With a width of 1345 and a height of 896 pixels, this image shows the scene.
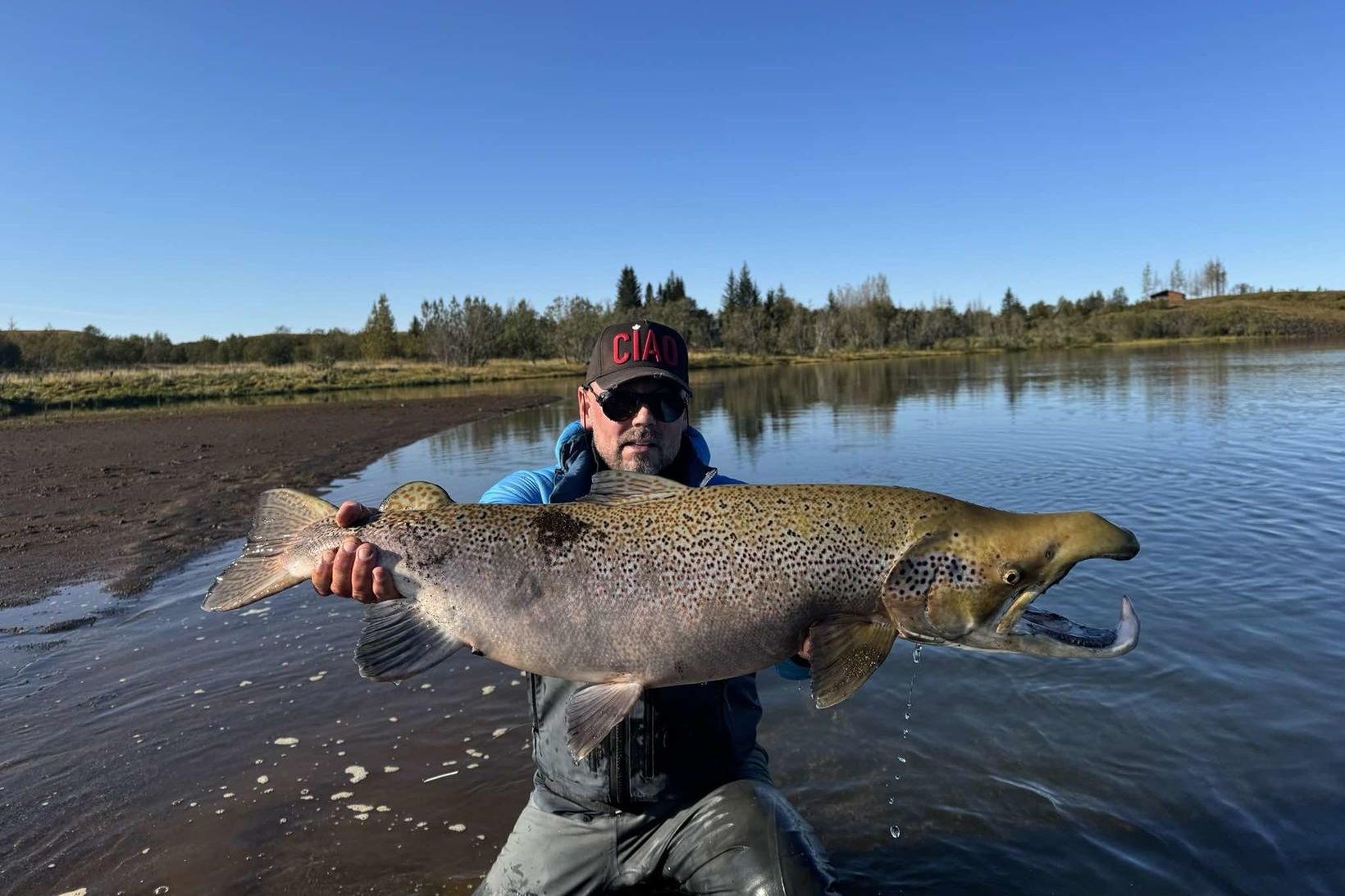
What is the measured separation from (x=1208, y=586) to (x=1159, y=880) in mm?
5788

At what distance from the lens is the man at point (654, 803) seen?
11.3 ft

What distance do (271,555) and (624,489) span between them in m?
Answer: 1.60

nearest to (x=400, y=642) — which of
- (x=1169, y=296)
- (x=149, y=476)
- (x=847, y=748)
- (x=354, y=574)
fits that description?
(x=354, y=574)

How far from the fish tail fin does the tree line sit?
79.7 m

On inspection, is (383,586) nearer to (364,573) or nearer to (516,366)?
(364,573)

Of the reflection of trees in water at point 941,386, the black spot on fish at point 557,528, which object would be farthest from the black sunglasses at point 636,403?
the reflection of trees in water at point 941,386

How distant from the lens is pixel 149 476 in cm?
1938

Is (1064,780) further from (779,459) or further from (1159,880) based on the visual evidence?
(779,459)

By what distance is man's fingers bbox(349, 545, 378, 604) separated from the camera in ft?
10.8

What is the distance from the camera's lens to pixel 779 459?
1962 cm

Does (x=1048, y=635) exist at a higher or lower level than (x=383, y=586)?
lower

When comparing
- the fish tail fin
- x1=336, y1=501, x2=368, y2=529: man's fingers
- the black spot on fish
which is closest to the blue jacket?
the black spot on fish

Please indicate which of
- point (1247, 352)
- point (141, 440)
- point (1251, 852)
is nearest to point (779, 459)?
point (1251, 852)

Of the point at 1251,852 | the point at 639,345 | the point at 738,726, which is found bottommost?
the point at 1251,852
